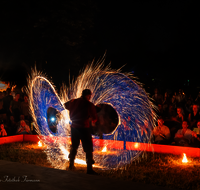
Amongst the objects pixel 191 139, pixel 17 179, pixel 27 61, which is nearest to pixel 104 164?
pixel 17 179

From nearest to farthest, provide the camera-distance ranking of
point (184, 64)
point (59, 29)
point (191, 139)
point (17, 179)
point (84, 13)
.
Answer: point (17, 179) → point (191, 139) → point (59, 29) → point (84, 13) → point (184, 64)

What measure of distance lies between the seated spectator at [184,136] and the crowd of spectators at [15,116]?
19.0 feet

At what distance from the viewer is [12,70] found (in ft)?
76.6

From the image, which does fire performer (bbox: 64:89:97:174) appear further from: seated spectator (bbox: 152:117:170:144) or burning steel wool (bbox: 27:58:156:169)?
seated spectator (bbox: 152:117:170:144)

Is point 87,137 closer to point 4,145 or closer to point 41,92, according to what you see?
point 41,92

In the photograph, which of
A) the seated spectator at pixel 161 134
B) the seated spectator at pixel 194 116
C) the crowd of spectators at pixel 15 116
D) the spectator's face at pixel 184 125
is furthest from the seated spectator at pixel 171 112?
the crowd of spectators at pixel 15 116

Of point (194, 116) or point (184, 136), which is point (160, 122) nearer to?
point (184, 136)

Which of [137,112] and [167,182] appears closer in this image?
[167,182]

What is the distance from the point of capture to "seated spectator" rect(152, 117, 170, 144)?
31.9 ft

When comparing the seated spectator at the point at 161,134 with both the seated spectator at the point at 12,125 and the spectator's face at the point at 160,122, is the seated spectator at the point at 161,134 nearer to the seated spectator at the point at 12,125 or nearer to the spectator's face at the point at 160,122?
the spectator's face at the point at 160,122

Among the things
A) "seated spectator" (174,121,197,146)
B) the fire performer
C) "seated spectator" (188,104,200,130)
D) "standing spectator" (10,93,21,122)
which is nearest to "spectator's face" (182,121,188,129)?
"seated spectator" (174,121,197,146)

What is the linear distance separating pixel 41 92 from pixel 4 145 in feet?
7.58

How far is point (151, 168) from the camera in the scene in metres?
7.12

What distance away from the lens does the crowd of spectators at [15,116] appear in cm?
1146
